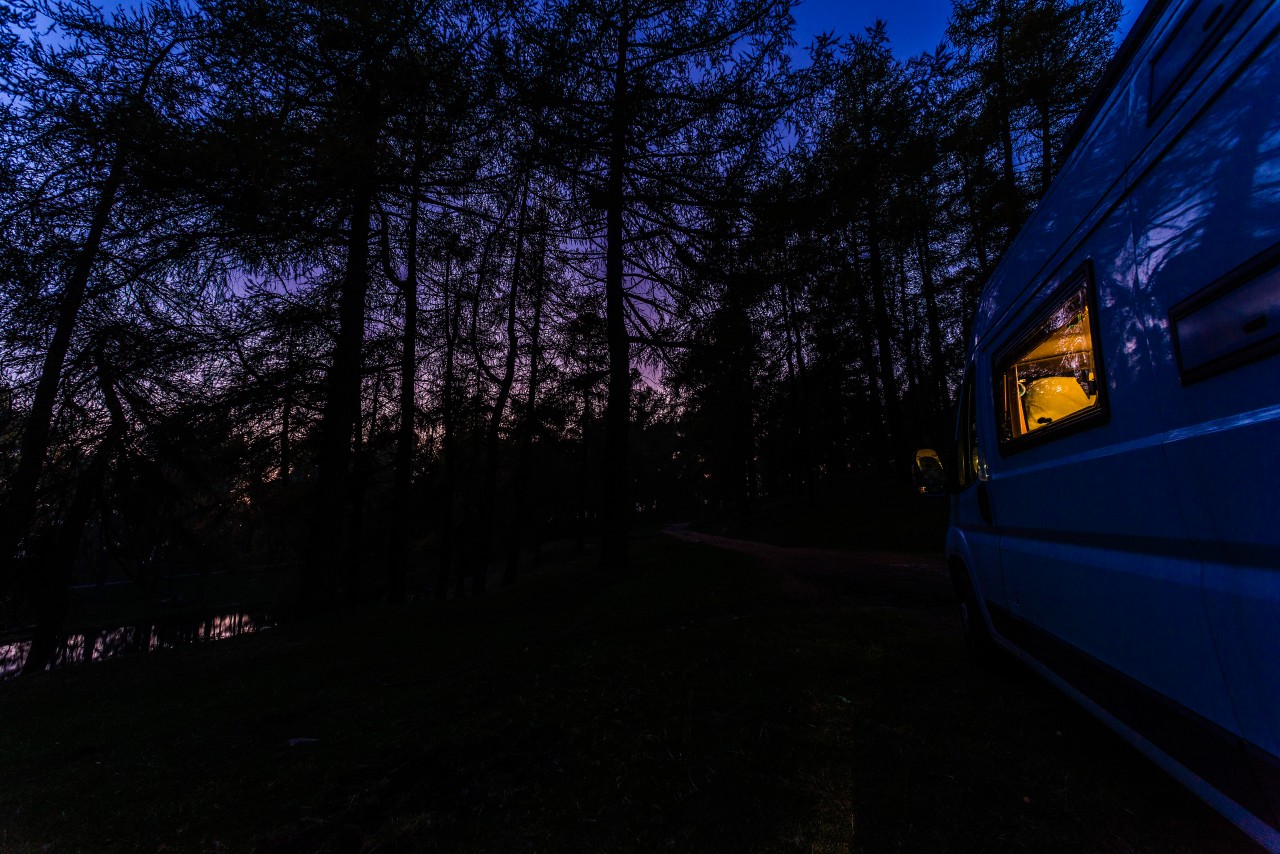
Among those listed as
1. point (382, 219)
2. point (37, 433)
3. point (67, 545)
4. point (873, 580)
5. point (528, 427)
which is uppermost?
point (382, 219)

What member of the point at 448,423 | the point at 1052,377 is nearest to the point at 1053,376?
the point at 1052,377

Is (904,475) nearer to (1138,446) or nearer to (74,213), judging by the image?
(1138,446)

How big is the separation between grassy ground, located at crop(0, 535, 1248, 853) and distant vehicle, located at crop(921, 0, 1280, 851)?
575 mm

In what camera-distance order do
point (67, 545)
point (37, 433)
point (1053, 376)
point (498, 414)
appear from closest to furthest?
point (1053, 376), point (37, 433), point (67, 545), point (498, 414)

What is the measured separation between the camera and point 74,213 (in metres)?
6.67

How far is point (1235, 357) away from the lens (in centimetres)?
122

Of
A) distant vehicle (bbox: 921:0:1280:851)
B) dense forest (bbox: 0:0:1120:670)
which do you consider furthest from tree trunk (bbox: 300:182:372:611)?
distant vehicle (bbox: 921:0:1280:851)

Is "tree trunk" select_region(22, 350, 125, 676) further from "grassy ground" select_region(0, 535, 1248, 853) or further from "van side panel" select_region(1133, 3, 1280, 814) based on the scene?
"van side panel" select_region(1133, 3, 1280, 814)

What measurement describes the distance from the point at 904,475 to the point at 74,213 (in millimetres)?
22829

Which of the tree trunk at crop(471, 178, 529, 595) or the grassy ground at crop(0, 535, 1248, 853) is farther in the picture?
the tree trunk at crop(471, 178, 529, 595)

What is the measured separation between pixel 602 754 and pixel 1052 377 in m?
2.97

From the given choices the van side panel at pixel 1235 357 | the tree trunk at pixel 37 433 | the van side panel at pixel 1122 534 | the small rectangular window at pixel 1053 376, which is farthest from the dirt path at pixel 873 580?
Result: the tree trunk at pixel 37 433

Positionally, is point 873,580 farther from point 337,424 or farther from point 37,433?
point 37,433

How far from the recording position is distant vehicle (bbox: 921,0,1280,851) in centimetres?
119
